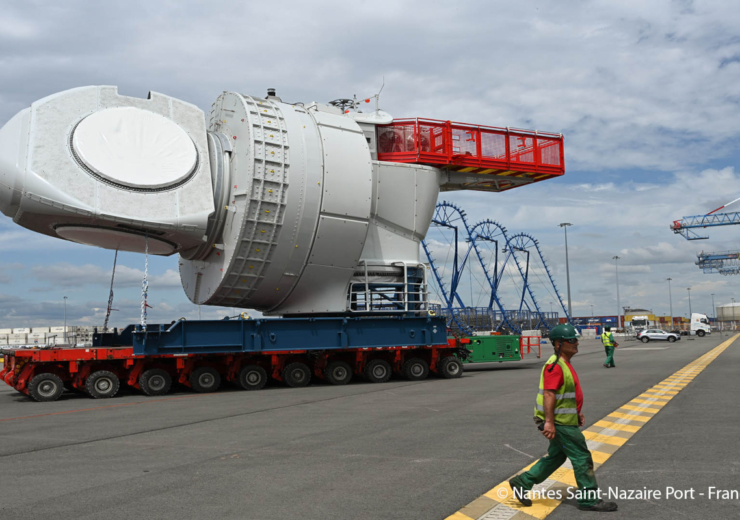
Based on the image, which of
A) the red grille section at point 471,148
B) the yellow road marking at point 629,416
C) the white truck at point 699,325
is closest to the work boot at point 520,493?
the yellow road marking at point 629,416

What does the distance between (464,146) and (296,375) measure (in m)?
8.43

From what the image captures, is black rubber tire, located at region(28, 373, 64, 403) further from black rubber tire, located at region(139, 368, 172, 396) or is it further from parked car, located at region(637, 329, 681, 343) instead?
parked car, located at region(637, 329, 681, 343)

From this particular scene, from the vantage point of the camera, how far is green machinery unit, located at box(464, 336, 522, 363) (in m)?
21.7

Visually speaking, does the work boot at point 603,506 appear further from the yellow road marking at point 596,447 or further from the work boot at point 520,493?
the work boot at point 520,493

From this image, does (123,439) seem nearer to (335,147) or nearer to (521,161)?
(335,147)

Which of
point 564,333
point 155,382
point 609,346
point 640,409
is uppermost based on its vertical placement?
point 564,333

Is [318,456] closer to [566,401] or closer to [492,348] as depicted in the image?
[566,401]

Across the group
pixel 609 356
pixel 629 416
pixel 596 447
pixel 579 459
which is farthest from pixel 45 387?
pixel 609 356

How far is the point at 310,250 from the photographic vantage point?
16.2 m

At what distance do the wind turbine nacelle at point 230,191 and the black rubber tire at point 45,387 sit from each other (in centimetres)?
328

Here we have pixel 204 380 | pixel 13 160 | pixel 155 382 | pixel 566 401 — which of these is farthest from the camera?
pixel 204 380

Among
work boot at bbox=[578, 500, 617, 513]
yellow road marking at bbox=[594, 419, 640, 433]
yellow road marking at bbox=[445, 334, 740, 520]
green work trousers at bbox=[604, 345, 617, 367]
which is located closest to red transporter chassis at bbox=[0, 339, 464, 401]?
green work trousers at bbox=[604, 345, 617, 367]

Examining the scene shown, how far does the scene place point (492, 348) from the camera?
72.0 feet

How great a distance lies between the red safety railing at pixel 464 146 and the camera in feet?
60.5
